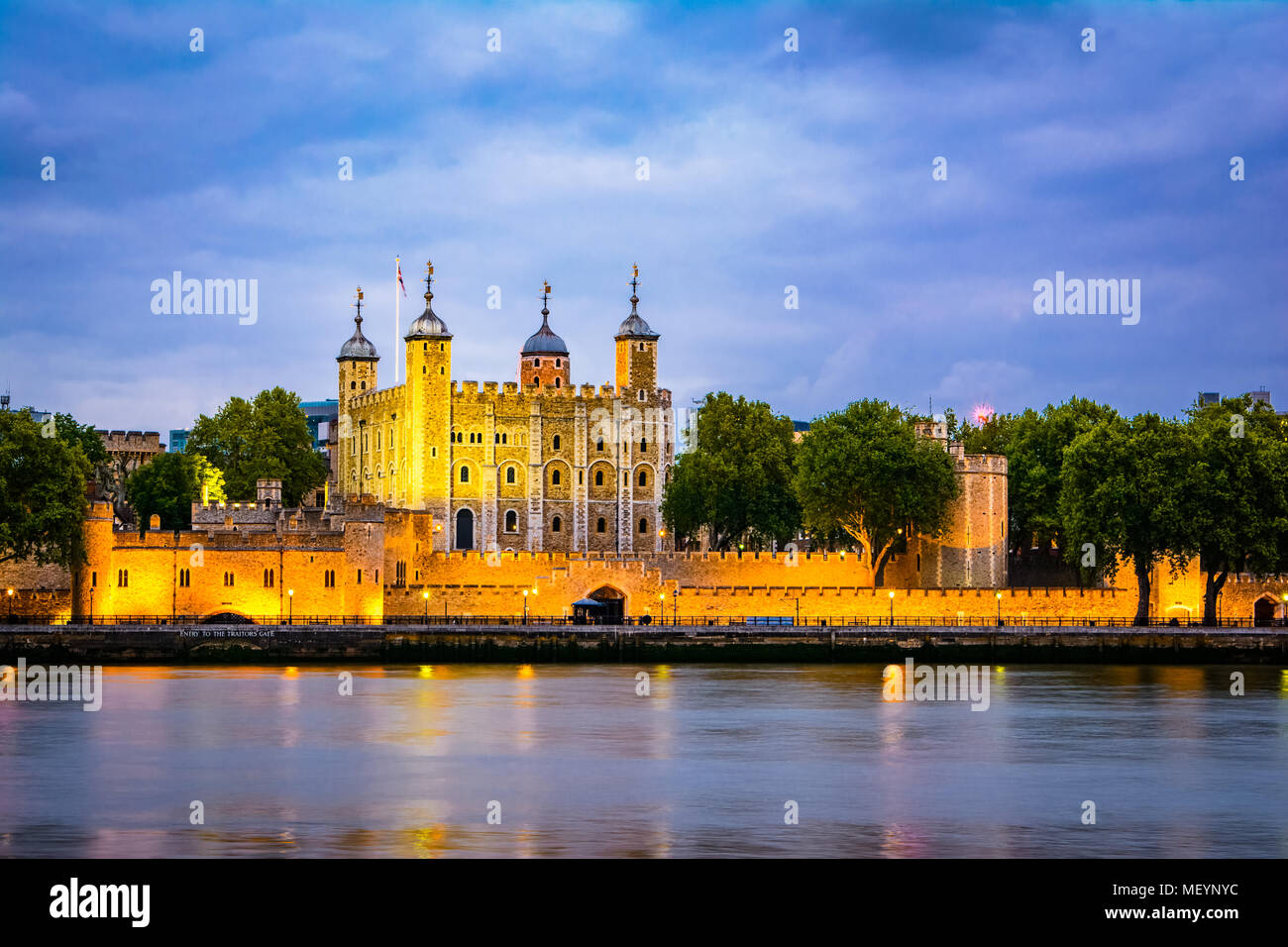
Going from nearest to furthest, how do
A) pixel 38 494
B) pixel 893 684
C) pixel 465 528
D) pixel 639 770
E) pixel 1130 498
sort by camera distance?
pixel 639 770
pixel 893 684
pixel 38 494
pixel 1130 498
pixel 465 528

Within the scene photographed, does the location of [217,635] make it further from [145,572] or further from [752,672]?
[752,672]

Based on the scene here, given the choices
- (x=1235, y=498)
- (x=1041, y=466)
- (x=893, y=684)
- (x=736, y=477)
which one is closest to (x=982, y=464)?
(x=1041, y=466)

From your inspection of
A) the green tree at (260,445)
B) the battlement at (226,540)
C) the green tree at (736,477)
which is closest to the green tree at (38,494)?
the battlement at (226,540)

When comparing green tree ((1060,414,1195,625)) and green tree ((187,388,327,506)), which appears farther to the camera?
green tree ((187,388,327,506))

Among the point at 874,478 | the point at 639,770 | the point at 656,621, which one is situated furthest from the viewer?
the point at 874,478

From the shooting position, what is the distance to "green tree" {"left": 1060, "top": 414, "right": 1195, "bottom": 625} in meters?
64.5

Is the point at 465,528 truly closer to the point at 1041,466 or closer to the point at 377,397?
the point at 377,397

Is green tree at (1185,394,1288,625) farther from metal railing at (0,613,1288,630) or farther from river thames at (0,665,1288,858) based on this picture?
river thames at (0,665,1288,858)

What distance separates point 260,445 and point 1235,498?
42891 millimetres

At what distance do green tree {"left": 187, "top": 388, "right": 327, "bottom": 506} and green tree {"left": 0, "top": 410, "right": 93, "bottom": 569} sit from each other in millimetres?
24604

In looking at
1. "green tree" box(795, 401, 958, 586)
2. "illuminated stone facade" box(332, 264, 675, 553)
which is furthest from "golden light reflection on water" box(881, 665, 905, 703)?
"illuminated stone facade" box(332, 264, 675, 553)

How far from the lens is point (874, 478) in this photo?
72.2m

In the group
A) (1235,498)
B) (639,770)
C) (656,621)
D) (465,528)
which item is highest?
(1235,498)
